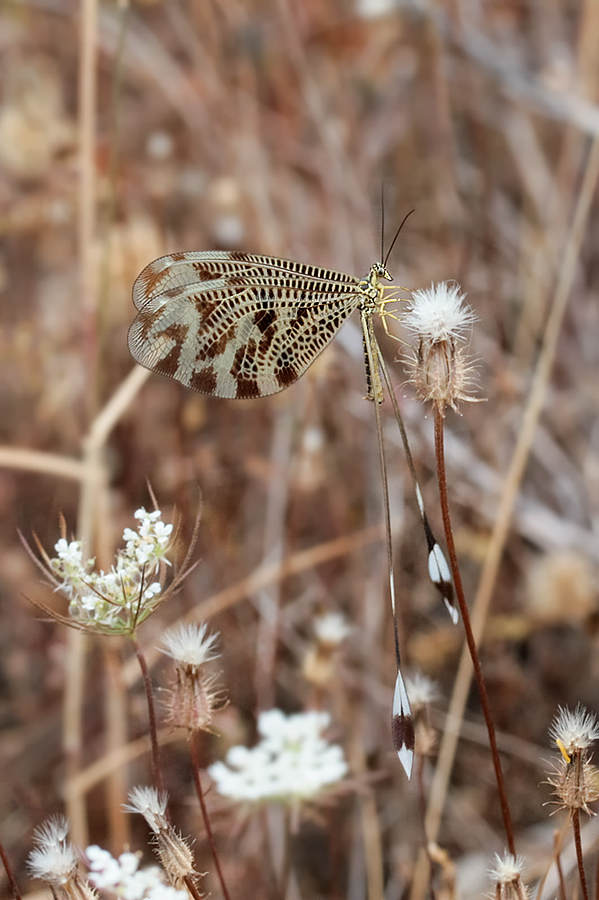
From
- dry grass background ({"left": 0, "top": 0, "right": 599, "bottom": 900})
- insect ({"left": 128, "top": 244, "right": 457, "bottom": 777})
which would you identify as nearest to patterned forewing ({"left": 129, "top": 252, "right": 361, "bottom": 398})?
insect ({"left": 128, "top": 244, "right": 457, "bottom": 777})

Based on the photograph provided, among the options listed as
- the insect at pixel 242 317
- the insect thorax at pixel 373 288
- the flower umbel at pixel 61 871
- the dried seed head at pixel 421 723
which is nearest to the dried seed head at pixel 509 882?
the dried seed head at pixel 421 723

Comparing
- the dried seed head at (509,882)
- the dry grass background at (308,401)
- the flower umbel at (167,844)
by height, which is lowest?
the dried seed head at (509,882)

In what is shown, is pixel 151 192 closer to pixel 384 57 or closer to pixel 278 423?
pixel 278 423

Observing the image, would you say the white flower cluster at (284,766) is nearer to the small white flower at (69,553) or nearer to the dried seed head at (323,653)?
the dried seed head at (323,653)

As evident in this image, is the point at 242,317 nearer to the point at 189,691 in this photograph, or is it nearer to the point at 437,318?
the point at 437,318

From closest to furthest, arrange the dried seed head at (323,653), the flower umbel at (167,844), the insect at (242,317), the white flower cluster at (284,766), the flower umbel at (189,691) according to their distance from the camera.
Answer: the flower umbel at (167,844) < the flower umbel at (189,691) < the insect at (242,317) < the white flower cluster at (284,766) < the dried seed head at (323,653)

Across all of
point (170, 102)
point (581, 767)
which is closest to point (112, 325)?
point (170, 102)

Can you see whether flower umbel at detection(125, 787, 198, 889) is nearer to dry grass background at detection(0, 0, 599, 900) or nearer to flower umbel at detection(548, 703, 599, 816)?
flower umbel at detection(548, 703, 599, 816)

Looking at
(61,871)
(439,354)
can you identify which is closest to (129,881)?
(61,871)
